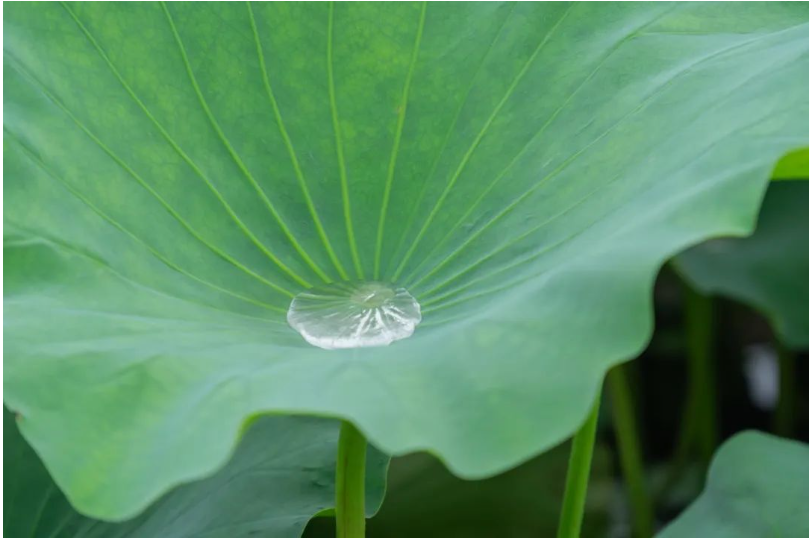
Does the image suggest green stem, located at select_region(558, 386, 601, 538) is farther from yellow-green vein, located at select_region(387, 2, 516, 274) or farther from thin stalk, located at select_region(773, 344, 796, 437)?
thin stalk, located at select_region(773, 344, 796, 437)

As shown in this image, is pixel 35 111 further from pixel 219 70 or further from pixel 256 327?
pixel 256 327

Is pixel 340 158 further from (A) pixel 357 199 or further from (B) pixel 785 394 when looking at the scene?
(B) pixel 785 394

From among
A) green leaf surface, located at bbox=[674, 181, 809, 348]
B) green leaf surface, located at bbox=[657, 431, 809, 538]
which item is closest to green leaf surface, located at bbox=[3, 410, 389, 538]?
green leaf surface, located at bbox=[657, 431, 809, 538]

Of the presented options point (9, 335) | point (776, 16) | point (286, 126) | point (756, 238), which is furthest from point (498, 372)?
point (756, 238)

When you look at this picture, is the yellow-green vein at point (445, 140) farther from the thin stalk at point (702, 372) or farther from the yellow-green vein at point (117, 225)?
the thin stalk at point (702, 372)

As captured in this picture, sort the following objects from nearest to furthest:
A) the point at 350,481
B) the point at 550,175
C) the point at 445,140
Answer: the point at 350,481 → the point at 550,175 → the point at 445,140

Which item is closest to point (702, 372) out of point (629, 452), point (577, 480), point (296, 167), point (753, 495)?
point (629, 452)

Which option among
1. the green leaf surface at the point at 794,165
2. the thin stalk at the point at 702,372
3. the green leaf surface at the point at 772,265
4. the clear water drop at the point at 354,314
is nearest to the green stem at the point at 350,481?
the clear water drop at the point at 354,314
